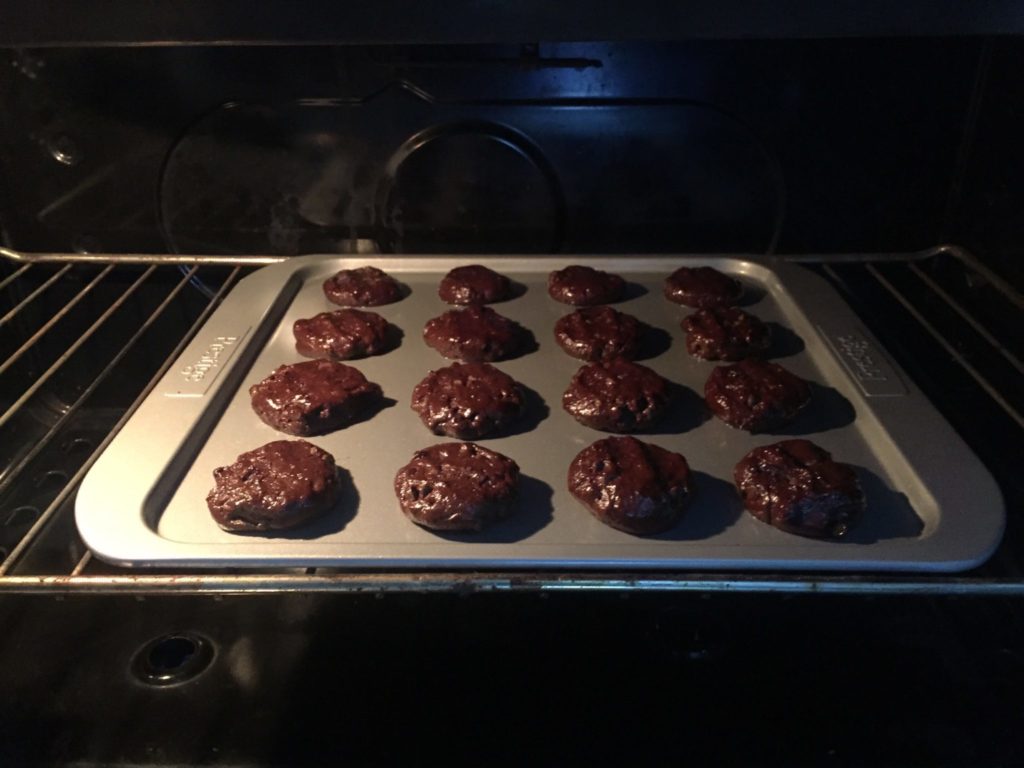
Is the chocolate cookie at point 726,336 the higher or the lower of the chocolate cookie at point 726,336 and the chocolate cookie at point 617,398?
the higher

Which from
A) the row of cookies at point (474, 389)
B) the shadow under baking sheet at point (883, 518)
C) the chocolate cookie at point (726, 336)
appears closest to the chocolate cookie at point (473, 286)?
the row of cookies at point (474, 389)

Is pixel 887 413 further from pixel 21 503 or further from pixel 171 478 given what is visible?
pixel 21 503

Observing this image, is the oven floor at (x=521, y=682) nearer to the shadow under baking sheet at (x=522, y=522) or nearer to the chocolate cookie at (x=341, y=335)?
the shadow under baking sheet at (x=522, y=522)

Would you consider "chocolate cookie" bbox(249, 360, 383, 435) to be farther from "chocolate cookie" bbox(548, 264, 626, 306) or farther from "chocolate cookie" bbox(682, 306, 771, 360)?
"chocolate cookie" bbox(682, 306, 771, 360)

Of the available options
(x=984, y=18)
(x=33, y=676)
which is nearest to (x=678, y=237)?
(x=984, y=18)

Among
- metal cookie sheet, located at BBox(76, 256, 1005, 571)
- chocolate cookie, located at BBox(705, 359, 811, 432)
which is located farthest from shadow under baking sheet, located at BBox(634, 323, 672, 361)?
chocolate cookie, located at BBox(705, 359, 811, 432)
